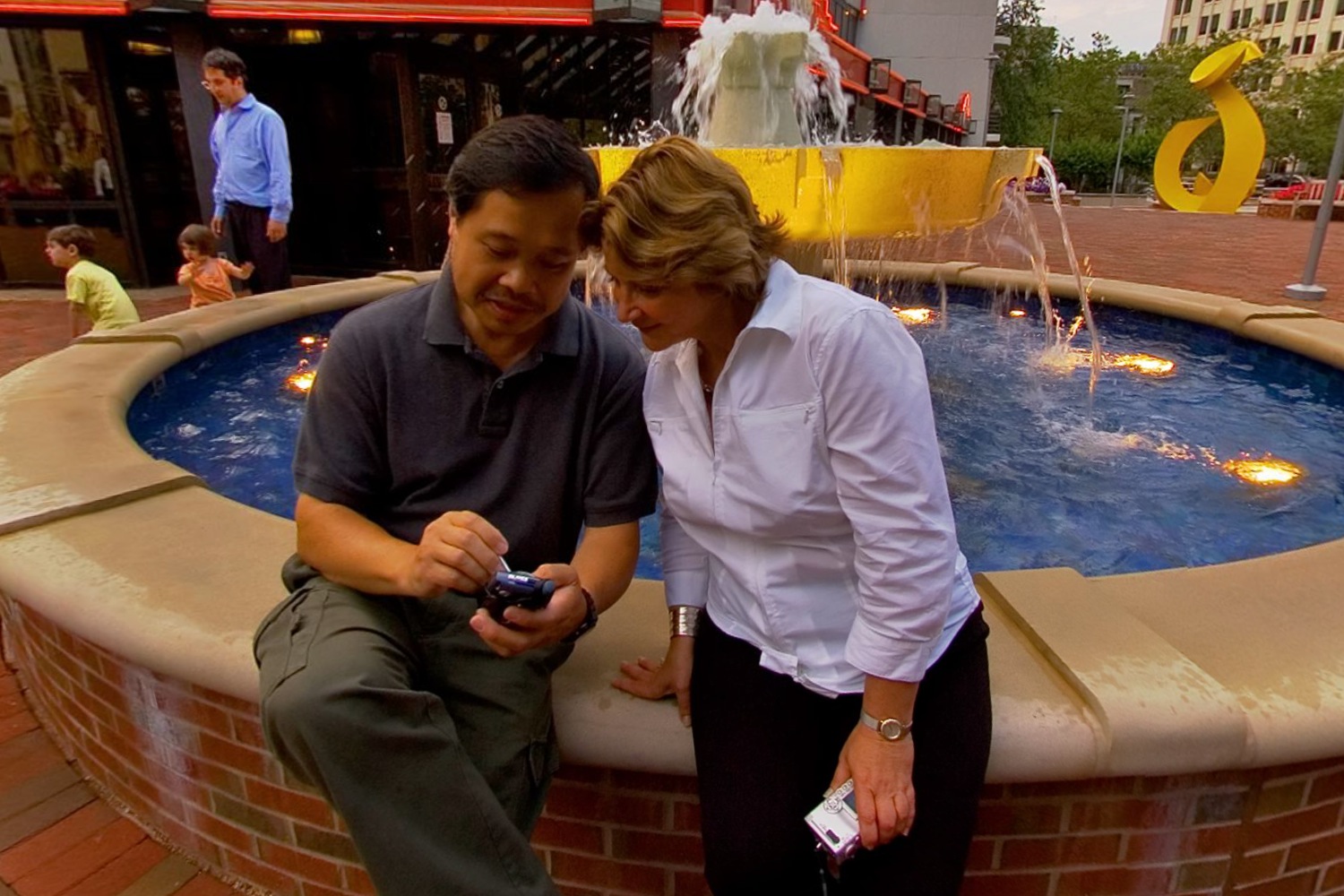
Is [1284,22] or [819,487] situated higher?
[1284,22]

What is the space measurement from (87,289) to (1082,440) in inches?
205

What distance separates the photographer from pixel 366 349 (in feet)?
4.98

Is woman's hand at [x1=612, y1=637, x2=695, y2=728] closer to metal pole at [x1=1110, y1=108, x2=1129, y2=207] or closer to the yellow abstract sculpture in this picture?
the yellow abstract sculpture

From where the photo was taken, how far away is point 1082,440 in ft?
12.8

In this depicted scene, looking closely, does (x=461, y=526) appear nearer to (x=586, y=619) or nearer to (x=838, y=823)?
(x=586, y=619)

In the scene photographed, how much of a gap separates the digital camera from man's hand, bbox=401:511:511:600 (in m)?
0.02

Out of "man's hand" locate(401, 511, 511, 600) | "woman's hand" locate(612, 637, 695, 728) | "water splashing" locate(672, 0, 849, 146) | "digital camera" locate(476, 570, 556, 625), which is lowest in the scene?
"woman's hand" locate(612, 637, 695, 728)

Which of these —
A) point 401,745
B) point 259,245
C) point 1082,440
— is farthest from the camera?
point 259,245

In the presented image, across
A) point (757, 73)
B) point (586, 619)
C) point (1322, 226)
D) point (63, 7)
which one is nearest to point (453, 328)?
point (586, 619)

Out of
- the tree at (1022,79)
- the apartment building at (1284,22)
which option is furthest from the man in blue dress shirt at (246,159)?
the apartment building at (1284,22)

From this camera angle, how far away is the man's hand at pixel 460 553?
1.31 m

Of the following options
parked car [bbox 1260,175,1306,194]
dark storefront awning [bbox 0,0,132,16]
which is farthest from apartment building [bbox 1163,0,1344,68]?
dark storefront awning [bbox 0,0,132,16]

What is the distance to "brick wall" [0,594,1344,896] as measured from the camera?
1.58 m

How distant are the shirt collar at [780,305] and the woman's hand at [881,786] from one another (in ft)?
2.10
